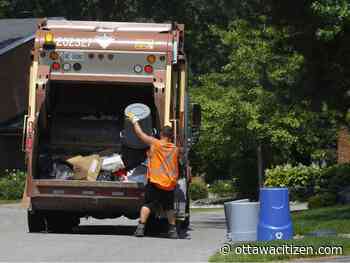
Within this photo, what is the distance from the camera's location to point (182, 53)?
51.0 feet

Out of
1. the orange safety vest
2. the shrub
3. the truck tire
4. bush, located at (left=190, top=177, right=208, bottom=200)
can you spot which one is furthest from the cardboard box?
bush, located at (left=190, top=177, right=208, bottom=200)

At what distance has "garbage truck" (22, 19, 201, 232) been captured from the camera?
1487 centimetres

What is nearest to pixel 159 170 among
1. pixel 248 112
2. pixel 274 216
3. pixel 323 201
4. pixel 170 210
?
pixel 170 210

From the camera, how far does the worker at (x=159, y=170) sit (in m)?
Answer: 14.4

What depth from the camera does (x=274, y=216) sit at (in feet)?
44.0

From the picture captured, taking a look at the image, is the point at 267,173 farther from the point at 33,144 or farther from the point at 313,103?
the point at 33,144

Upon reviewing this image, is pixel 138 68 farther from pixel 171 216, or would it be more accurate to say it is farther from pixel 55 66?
pixel 171 216

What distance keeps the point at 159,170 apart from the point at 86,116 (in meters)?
2.61

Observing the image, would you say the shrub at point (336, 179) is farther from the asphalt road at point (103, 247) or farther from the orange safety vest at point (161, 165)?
the orange safety vest at point (161, 165)

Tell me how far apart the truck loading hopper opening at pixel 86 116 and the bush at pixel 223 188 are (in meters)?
23.9

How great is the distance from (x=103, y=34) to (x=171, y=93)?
1.48 metres

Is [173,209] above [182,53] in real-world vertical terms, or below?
below

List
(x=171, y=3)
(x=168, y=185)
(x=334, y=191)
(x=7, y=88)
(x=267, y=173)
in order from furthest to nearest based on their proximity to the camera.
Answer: (x=171, y=3), (x=7, y=88), (x=267, y=173), (x=334, y=191), (x=168, y=185)

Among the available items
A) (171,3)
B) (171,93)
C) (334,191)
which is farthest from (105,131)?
(171,3)
